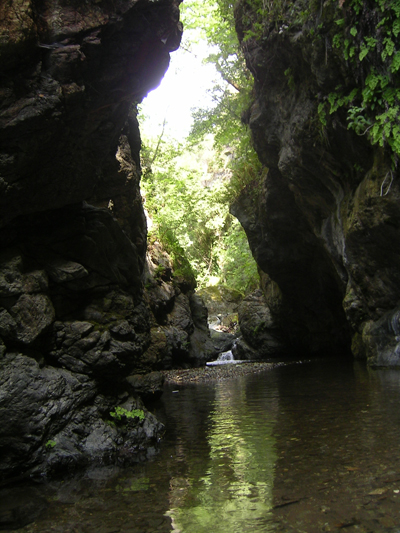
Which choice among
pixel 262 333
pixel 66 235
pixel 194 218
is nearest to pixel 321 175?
pixel 66 235

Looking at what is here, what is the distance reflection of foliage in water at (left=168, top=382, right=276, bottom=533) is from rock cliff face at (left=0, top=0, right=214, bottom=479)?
4.03 feet

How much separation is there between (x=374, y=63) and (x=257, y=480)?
9.30 m

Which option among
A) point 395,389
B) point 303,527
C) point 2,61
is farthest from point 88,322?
point 395,389

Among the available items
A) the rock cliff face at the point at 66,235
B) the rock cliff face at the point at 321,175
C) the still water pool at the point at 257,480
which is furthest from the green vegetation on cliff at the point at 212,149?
the still water pool at the point at 257,480

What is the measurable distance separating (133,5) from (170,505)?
22.4 ft

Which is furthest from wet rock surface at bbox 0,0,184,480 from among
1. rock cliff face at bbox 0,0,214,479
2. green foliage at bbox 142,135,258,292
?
green foliage at bbox 142,135,258,292

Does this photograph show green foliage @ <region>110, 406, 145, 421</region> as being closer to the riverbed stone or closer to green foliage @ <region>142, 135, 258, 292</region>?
green foliage @ <region>142, 135, 258, 292</region>

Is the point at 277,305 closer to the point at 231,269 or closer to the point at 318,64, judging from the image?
the point at 318,64

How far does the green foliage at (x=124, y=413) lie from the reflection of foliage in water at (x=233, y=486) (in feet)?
3.79

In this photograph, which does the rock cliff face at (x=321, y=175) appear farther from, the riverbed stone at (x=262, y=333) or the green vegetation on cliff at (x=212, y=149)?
the riverbed stone at (x=262, y=333)

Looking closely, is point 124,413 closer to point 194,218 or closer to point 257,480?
point 257,480

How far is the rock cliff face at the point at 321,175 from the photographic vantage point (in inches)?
440

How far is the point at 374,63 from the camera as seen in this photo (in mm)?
9625

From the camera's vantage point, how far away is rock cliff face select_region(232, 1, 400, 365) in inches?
440
